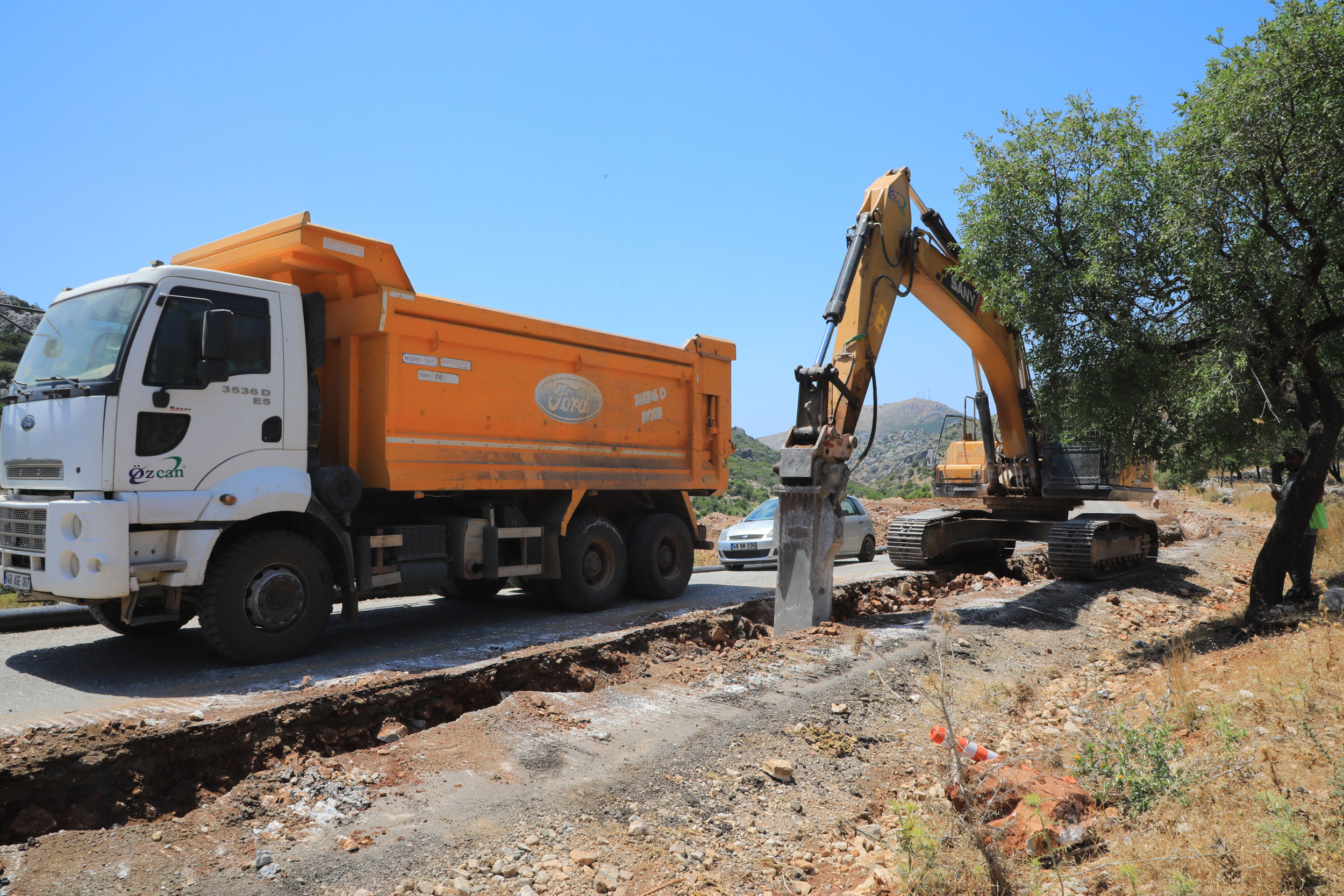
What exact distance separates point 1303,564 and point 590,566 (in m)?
8.29

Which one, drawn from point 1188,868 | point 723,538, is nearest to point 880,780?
point 1188,868

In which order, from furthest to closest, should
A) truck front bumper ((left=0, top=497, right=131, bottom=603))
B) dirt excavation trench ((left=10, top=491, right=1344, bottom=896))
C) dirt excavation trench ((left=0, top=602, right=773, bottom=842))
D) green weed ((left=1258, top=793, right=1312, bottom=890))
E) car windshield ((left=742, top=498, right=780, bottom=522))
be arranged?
1. car windshield ((left=742, top=498, right=780, bottom=522))
2. truck front bumper ((left=0, top=497, right=131, bottom=603))
3. dirt excavation trench ((left=0, top=602, right=773, bottom=842))
4. dirt excavation trench ((left=10, top=491, right=1344, bottom=896))
5. green weed ((left=1258, top=793, right=1312, bottom=890))

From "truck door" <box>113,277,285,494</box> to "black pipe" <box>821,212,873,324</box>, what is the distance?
18.3ft

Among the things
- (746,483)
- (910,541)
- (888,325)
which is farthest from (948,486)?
(746,483)

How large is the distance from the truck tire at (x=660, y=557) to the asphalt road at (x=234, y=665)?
330 mm

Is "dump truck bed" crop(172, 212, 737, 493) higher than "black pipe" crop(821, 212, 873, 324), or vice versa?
"black pipe" crop(821, 212, 873, 324)

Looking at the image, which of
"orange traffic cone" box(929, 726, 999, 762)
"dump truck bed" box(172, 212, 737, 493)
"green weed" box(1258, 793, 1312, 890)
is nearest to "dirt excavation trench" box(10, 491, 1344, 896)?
"green weed" box(1258, 793, 1312, 890)

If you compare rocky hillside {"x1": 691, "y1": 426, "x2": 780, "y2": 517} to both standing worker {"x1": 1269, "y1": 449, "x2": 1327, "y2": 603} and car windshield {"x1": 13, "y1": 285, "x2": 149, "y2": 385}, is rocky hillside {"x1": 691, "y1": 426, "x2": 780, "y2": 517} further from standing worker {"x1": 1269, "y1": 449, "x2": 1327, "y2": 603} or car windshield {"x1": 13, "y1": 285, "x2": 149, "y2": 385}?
car windshield {"x1": 13, "y1": 285, "x2": 149, "y2": 385}

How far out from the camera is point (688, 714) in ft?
19.1

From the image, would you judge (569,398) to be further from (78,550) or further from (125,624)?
(78,550)

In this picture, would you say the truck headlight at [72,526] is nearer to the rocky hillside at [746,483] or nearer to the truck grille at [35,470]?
the truck grille at [35,470]

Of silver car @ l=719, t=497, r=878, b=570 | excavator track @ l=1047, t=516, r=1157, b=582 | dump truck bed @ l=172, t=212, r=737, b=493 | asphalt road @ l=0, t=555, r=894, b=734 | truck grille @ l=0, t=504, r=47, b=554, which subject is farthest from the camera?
silver car @ l=719, t=497, r=878, b=570

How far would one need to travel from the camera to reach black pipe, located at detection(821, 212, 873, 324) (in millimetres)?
9258

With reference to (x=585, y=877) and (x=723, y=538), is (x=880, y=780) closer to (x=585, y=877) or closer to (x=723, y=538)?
(x=585, y=877)
